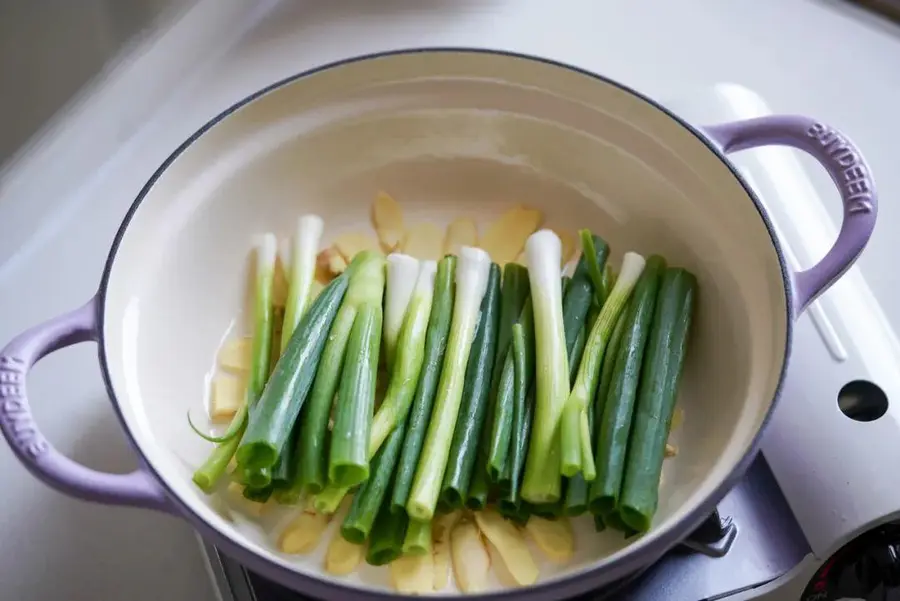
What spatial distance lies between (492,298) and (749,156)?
0.99 ft

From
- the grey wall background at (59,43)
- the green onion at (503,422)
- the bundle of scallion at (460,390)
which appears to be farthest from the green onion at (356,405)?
→ the grey wall background at (59,43)

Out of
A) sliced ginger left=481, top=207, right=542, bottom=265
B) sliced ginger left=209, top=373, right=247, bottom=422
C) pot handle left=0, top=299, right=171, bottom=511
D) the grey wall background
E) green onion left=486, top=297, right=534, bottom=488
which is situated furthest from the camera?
the grey wall background

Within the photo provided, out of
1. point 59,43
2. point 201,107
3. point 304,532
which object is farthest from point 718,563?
point 59,43

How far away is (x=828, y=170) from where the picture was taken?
2.48 ft

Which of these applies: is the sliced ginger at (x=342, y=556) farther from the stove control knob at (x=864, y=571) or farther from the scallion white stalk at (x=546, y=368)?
the stove control knob at (x=864, y=571)

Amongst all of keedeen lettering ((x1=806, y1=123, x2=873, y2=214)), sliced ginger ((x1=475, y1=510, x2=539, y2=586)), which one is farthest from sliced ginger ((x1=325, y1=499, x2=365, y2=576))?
keedeen lettering ((x1=806, y1=123, x2=873, y2=214))

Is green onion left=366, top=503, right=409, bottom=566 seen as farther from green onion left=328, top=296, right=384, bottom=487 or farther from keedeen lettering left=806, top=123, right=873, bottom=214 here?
keedeen lettering left=806, top=123, right=873, bottom=214

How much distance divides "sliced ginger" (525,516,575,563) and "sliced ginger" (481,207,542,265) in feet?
0.93

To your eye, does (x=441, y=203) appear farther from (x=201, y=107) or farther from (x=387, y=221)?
(x=201, y=107)

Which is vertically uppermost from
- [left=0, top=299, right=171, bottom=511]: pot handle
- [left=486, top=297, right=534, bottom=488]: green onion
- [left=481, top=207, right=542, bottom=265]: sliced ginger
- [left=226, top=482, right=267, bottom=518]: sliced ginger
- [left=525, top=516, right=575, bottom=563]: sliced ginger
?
[left=481, top=207, right=542, bottom=265]: sliced ginger

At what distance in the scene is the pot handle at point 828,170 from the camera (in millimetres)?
703

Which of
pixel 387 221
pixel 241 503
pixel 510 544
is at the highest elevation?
pixel 387 221

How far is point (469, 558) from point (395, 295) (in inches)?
10.3

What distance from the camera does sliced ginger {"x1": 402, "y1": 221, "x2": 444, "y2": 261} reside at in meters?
0.93
